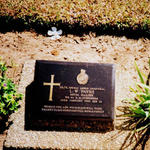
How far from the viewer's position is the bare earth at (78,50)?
2.29 m

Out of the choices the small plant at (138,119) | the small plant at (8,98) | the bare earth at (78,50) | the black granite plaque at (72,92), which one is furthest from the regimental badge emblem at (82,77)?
the small plant at (8,98)

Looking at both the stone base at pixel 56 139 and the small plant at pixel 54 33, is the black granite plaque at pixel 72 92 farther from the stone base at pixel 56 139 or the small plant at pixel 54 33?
the small plant at pixel 54 33

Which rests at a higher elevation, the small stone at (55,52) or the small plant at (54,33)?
the small plant at (54,33)

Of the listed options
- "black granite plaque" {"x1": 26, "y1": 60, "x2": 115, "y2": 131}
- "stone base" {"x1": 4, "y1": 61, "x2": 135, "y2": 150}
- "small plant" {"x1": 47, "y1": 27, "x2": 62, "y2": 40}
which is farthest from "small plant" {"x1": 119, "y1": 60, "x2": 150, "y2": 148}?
"small plant" {"x1": 47, "y1": 27, "x2": 62, "y2": 40}

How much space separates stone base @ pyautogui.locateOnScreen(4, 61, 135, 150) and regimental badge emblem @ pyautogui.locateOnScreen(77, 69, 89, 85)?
600mm

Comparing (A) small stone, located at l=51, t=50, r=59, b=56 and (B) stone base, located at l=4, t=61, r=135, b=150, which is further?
(A) small stone, located at l=51, t=50, r=59, b=56

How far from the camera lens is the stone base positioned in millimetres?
1884

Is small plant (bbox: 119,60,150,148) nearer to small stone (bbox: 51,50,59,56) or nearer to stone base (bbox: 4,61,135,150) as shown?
stone base (bbox: 4,61,135,150)

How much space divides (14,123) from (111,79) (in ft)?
4.04

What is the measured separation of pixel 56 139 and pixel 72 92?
0.57 meters

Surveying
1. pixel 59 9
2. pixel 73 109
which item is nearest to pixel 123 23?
pixel 59 9

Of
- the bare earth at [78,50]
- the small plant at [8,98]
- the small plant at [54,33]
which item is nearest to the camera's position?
the small plant at [8,98]

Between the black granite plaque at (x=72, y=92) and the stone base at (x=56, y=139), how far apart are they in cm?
18

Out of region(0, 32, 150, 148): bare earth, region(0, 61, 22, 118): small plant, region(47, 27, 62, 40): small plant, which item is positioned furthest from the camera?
region(47, 27, 62, 40): small plant
